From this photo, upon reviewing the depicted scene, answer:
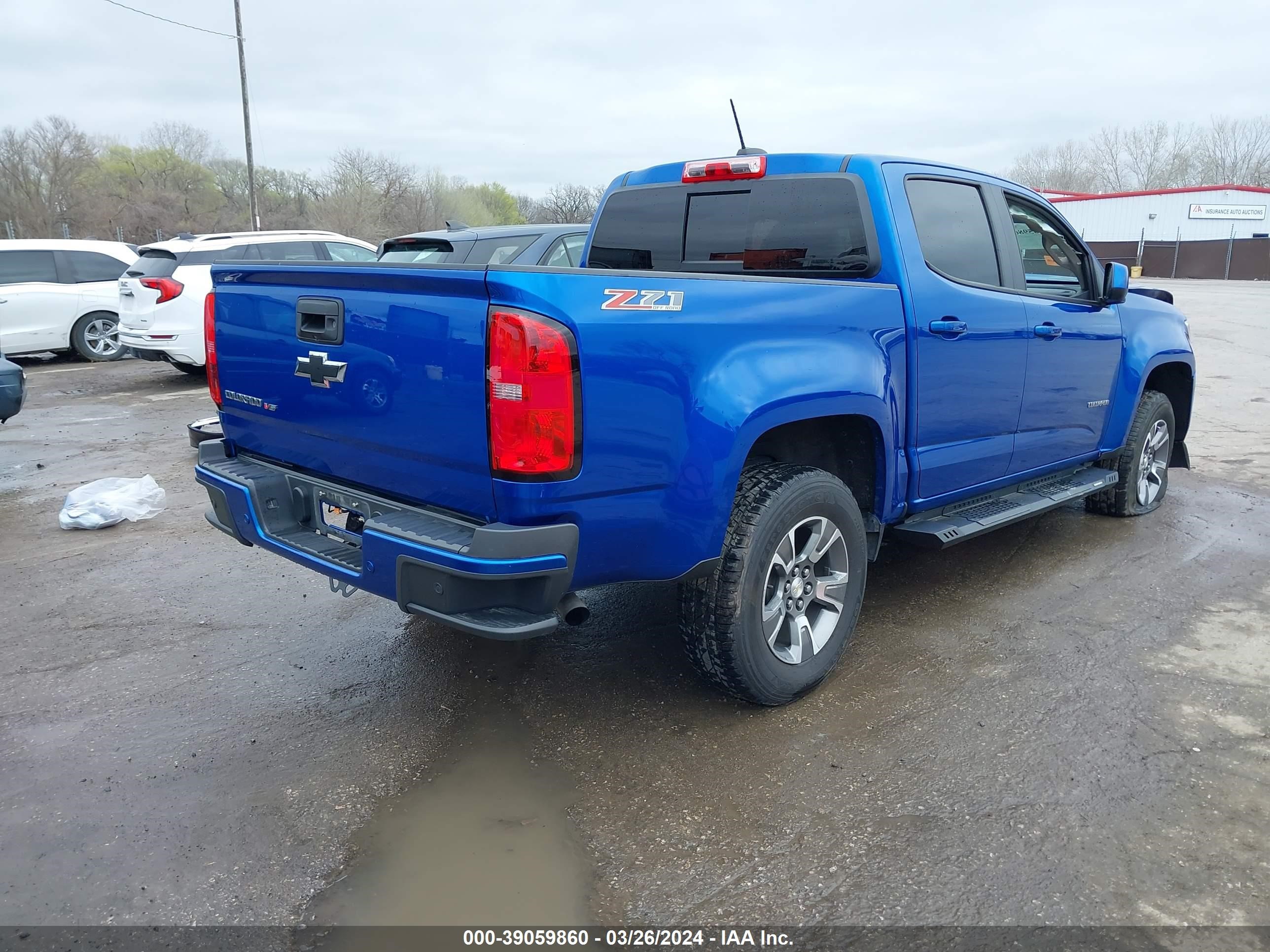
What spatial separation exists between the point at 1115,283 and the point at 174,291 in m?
9.98

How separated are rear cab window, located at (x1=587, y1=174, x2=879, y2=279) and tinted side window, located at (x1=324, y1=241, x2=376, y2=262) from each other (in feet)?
25.9

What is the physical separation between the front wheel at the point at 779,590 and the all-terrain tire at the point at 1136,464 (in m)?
2.89

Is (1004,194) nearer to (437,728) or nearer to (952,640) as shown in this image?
(952,640)

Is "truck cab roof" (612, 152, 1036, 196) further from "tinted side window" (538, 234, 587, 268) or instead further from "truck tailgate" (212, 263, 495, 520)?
"tinted side window" (538, 234, 587, 268)

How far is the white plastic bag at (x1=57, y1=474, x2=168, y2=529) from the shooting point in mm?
5910

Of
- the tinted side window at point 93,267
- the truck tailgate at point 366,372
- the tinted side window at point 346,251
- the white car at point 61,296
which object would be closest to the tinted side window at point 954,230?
the truck tailgate at point 366,372

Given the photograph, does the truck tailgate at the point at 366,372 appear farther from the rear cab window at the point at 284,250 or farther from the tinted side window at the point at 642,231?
the rear cab window at the point at 284,250

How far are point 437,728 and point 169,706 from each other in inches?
42.5

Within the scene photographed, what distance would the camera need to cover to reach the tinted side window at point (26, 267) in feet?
42.3

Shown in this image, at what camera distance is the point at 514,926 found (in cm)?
238

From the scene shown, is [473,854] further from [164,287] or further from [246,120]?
[246,120]

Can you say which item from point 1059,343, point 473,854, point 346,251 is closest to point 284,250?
point 346,251

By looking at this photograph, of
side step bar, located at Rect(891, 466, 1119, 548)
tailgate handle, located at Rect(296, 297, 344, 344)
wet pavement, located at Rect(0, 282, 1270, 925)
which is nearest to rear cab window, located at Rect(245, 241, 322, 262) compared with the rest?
wet pavement, located at Rect(0, 282, 1270, 925)

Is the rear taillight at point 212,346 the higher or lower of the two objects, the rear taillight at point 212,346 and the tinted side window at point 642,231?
the lower
